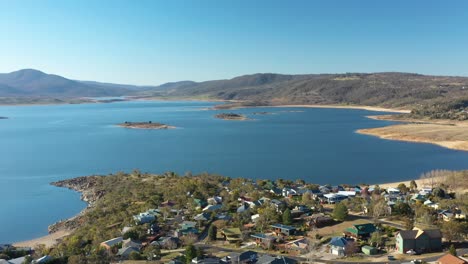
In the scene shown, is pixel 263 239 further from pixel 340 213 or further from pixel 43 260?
pixel 43 260

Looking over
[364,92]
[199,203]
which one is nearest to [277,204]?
[199,203]

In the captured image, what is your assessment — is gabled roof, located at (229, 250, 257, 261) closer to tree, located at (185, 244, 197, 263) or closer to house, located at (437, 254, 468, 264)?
tree, located at (185, 244, 197, 263)

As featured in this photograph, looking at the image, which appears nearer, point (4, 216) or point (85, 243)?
point (85, 243)

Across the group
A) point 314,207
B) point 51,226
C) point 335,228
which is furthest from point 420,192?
point 51,226

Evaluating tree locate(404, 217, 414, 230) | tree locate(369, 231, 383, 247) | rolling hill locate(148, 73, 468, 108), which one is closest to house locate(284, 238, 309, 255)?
tree locate(369, 231, 383, 247)

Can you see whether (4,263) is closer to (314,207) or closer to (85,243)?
(85,243)

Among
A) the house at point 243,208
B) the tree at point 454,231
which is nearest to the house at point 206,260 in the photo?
the house at point 243,208
